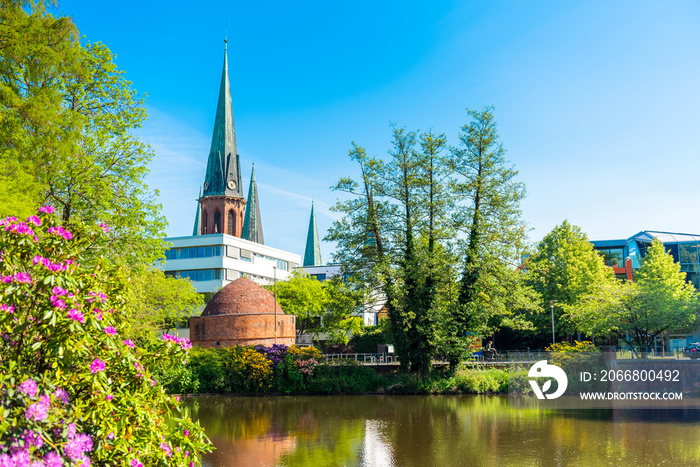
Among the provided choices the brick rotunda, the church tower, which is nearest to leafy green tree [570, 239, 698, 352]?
the brick rotunda

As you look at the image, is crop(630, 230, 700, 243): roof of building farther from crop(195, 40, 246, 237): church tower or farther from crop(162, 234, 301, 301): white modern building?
crop(195, 40, 246, 237): church tower

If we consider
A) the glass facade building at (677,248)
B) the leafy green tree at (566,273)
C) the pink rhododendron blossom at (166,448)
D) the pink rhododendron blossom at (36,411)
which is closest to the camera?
the pink rhododendron blossom at (36,411)

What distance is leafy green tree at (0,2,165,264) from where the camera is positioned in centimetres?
→ 1602

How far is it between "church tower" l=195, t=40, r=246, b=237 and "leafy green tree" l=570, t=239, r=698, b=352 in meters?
57.7

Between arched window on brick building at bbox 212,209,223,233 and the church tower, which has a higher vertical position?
the church tower

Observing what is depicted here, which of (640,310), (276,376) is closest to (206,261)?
(276,376)

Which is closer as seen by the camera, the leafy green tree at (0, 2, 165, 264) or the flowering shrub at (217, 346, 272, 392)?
the leafy green tree at (0, 2, 165, 264)

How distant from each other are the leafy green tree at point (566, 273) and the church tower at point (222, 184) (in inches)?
1921

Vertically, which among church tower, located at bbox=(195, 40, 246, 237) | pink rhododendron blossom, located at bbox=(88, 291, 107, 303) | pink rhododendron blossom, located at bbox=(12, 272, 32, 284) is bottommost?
pink rhododendron blossom, located at bbox=(88, 291, 107, 303)

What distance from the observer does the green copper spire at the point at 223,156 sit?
3474 inches

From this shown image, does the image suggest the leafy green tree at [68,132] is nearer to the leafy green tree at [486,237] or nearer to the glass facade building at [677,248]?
the leafy green tree at [486,237]

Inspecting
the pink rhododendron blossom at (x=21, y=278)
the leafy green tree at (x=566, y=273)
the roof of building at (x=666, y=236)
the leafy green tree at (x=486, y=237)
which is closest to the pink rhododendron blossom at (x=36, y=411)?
the pink rhododendron blossom at (x=21, y=278)

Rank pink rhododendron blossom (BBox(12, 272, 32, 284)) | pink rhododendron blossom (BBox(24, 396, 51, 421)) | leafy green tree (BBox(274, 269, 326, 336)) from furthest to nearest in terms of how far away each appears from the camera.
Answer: leafy green tree (BBox(274, 269, 326, 336)), pink rhododendron blossom (BBox(12, 272, 32, 284)), pink rhododendron blossom (BBox(24, 396, 51, 421))

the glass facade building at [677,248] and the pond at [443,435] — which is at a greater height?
the glass facade building at [677,248]
